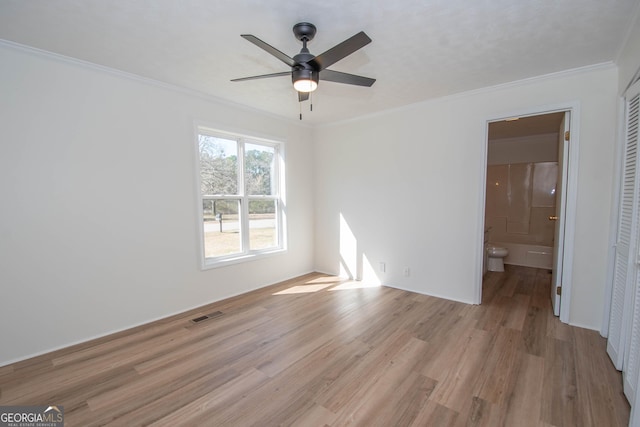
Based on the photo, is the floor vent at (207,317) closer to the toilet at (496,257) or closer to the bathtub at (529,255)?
the toilet at (496,257)

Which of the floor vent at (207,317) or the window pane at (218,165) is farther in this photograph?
the window pane at (218,165)

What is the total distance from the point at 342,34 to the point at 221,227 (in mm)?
2726

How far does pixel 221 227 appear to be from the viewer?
3752 mm

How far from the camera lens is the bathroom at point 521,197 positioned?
5.11 meters

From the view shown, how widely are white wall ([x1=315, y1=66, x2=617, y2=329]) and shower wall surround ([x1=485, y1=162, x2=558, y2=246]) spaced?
9.67ft

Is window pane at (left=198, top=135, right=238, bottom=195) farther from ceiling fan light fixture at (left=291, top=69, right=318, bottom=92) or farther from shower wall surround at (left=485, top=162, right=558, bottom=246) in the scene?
shower wall surround at (left=485, top=162, right=558, bottom=246)

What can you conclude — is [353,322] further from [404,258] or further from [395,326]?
[404,258]

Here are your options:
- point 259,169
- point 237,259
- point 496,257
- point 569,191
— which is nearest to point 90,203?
point 237,259

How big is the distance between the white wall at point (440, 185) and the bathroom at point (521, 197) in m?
1.84

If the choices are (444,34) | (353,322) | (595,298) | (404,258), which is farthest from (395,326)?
(444,34)

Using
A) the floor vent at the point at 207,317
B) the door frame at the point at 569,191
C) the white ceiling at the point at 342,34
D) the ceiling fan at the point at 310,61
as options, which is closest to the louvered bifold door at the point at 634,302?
the door frame at the point at 569,191

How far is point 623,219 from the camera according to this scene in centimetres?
226

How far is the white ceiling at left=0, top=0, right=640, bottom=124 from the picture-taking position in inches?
71.9

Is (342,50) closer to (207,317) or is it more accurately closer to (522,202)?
(207,317)
